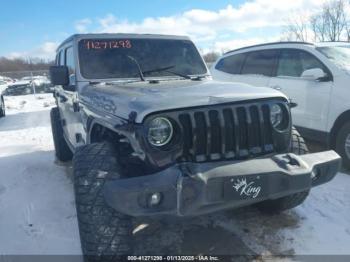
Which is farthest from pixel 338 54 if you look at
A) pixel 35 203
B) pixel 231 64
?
pixel 35 203

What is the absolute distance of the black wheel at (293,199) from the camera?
348 cm

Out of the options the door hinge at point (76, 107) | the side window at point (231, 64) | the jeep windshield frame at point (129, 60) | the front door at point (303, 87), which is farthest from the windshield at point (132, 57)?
the side window at point (231, 64)

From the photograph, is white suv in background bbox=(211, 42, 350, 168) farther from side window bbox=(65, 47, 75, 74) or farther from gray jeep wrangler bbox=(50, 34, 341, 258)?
side window bbox=(65, 47, 75, 74)

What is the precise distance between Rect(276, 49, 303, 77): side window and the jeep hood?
292 centimetres

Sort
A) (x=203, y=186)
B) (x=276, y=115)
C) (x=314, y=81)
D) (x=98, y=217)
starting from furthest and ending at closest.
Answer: (x=314, y=81)
(x=276, y=115)
(x=98, y=217)
(x=203, y=186)

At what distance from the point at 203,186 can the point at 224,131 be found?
0.54 metres

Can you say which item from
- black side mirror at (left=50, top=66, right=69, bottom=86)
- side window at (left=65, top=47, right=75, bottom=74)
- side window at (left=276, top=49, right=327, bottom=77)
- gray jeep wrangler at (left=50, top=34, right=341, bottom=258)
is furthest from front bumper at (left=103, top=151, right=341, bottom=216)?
side window at (left=276, top=49, right=327, bottom=77)

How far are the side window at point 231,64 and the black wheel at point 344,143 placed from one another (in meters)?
2.58

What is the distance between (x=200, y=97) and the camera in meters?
2.89

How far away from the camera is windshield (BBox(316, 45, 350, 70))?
17.6ft

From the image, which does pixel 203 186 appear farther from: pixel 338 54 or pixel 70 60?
pixel 338 54

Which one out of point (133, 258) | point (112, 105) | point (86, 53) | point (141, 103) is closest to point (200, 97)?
point (141, 103)

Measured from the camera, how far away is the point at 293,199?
371 centimetres

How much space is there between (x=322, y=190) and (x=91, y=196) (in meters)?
3.09
